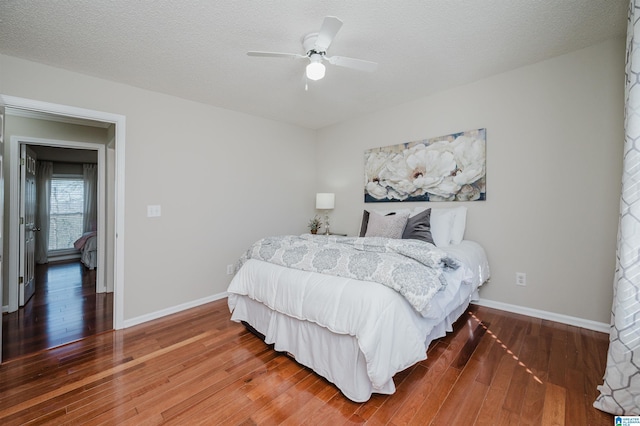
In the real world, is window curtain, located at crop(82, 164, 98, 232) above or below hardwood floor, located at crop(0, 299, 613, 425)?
above

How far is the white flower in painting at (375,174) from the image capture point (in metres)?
3.77

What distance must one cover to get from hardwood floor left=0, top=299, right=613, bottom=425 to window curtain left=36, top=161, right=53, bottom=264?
187 inches

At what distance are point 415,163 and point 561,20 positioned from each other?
1.75 metres

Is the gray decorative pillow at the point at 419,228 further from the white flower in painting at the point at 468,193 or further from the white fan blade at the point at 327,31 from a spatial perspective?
the white fan blade at the point at 327,31

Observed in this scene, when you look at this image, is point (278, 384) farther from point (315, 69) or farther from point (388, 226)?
point (315, 69)

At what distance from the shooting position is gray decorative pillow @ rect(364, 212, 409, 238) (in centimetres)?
286

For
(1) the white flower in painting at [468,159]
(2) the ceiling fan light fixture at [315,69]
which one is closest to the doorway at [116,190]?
(2) the ceiling fan light fixture at [315,69]

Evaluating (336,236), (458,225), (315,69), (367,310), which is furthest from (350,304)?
(458,225)

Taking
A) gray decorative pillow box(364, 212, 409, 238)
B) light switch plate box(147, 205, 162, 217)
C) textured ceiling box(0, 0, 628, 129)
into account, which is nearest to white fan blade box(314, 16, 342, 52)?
textured ceiling box(0, 0, 628, 129)

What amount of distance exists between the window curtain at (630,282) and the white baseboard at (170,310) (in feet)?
11.5

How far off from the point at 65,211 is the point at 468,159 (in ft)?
26.1

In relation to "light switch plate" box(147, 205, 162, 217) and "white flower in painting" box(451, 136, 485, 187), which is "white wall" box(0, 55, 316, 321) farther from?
"white flower in painting" box(451, 136, 485, 187)

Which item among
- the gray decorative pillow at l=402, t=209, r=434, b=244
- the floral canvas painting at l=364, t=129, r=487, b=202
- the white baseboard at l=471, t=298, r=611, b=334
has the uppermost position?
the floral canvas painting at l=364, t=129, r=487, b=202

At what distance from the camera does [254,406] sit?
156 cm
